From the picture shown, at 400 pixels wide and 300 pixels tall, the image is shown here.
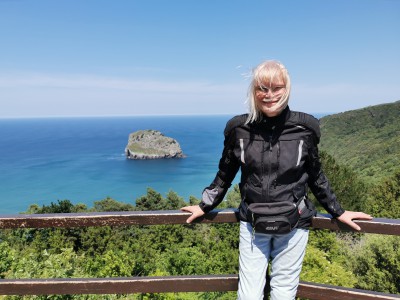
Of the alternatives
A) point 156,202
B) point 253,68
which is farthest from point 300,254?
point 156,202

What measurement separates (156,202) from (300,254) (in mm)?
48297

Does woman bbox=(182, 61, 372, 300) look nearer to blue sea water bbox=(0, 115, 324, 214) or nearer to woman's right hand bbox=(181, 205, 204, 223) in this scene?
woman's right hand bbox=(181, 205, 204, 223)

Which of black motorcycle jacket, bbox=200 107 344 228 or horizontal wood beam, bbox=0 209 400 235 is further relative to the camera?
horizontal wood beam, bbox=0 209 400 235

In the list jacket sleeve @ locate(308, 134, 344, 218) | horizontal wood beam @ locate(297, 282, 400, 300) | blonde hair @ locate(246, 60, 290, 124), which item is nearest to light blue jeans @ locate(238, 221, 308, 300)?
horizontal wood beam @ locate(297, 282, 400, 300)

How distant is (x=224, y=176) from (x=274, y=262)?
0.74 m

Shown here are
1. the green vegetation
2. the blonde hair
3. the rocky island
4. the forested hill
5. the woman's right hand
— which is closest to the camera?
the blonde hair

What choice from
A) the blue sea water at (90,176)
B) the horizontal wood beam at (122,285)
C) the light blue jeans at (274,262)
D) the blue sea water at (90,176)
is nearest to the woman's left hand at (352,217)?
the light blue jeans at (274,262)

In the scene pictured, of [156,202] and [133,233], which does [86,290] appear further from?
[156,202]

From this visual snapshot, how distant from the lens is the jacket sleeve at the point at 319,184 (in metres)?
2.46

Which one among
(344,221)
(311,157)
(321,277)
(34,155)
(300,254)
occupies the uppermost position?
(311,157)

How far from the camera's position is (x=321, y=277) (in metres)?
14.2

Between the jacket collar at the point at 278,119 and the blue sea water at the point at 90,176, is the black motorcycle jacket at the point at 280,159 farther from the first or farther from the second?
the blue sea water at the point at 90,176

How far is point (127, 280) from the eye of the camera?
2641 millimetres

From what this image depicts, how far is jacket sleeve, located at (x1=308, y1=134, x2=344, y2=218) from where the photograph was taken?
96.7 inches
